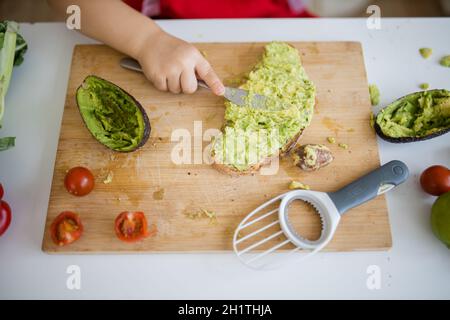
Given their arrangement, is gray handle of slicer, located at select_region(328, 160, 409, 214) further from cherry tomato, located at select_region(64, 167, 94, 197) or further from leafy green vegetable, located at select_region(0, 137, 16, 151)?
leafy green vegetable, located at select_region(0, 137, 16, 151)

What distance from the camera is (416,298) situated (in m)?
1.35

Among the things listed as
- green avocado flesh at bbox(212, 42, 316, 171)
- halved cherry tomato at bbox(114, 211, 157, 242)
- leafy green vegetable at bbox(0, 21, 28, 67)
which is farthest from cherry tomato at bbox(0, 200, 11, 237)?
green avocado flesh at bbox(212, 42, 316, 171)

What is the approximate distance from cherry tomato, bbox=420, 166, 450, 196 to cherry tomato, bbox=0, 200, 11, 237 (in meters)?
1.48

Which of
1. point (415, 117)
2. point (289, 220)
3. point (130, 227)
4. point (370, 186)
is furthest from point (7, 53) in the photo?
point (415, 117)

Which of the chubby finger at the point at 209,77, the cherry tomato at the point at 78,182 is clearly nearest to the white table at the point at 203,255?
the cherry tomato at the point at 78,182

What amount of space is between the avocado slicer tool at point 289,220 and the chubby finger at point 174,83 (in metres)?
0.58

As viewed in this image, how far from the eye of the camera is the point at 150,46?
5.22 ft

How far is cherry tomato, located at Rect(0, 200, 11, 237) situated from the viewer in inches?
54.6

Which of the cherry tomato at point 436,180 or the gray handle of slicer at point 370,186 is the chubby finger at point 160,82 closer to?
the gray handle of slicer at point 370,186

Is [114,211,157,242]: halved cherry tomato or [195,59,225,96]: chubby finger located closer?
[114,211,157,242]: halved cherry tomato

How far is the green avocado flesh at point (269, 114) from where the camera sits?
1.44 meters

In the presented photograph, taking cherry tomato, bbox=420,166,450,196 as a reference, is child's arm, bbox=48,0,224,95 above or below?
above

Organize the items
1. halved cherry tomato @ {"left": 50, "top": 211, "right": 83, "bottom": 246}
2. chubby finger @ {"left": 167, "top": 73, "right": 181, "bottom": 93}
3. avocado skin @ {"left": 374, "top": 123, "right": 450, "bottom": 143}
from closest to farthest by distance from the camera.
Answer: halved cherry tomato @ {"left": 50, "top": 211, "right": 83, "bottom": 246}, avocado skin @ {"left": 374, "top": 123, "right": 450, "bottom": 143}, chubby finger @ {"left": 167, "top": 73, "right": 181, "bottom": 93}

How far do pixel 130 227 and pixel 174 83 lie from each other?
0.58m
